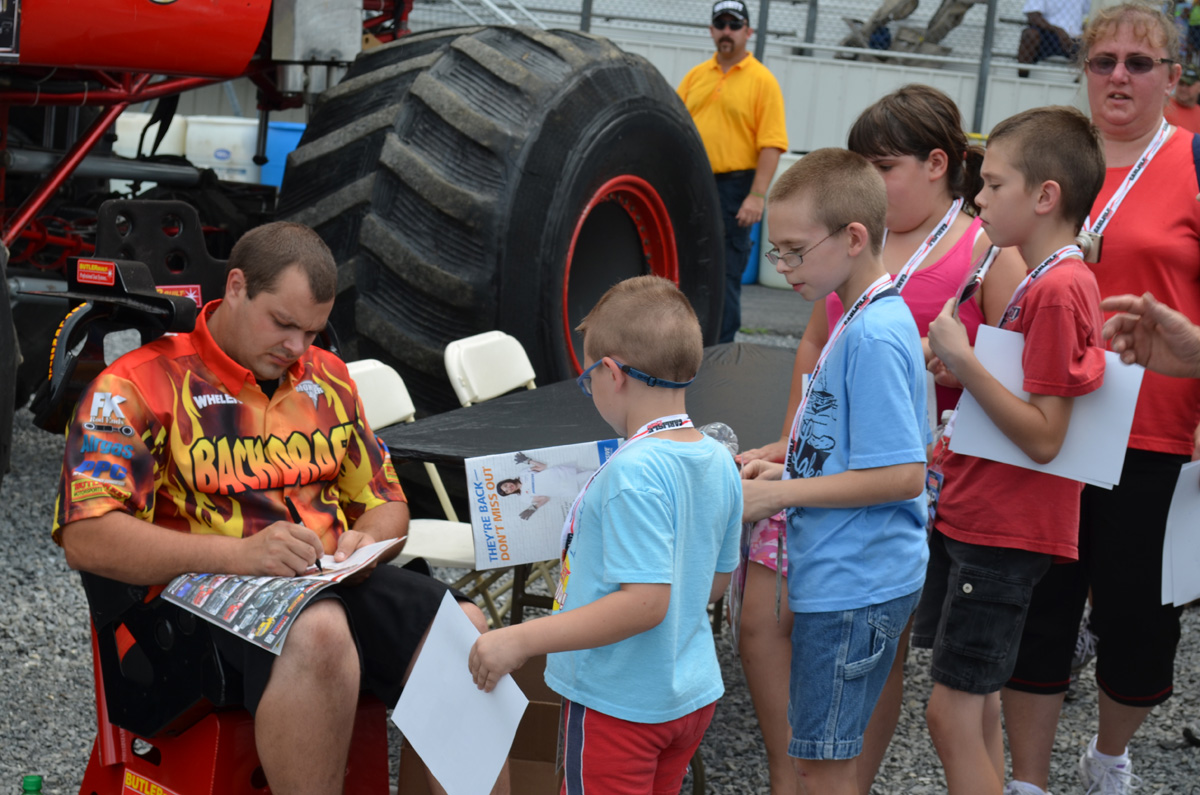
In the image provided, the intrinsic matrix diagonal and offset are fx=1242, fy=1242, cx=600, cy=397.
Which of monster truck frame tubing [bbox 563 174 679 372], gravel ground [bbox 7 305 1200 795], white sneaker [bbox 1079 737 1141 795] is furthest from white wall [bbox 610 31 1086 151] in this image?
white sneaker [bbox 1079 737 1141 795]

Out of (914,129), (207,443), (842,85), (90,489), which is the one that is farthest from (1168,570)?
(842,85)

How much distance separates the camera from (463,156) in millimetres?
3318

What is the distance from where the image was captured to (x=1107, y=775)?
2609mm

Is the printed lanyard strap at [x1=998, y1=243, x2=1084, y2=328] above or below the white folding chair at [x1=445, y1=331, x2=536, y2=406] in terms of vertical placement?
above

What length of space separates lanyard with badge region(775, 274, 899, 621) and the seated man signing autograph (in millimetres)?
531

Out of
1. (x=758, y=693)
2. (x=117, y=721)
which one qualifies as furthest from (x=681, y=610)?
(x=117, y=721)

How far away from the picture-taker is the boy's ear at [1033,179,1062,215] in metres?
2.05

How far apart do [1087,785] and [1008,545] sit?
2.90ft

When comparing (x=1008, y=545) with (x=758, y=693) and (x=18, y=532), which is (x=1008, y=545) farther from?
(x=18, y=532)

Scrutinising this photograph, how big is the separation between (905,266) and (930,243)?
68 millimetres

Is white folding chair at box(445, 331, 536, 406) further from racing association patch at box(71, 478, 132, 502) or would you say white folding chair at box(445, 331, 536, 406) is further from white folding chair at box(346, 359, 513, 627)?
racing association patch at box(71, 478, 132, 502)

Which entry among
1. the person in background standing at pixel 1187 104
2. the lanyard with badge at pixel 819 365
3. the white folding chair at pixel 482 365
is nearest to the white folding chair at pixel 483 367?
the white folding chair at pixel 482 365

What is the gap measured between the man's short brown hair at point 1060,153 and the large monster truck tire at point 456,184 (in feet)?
5.11

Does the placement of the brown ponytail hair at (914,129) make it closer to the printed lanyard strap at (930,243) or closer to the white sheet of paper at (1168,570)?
the printed lanyard strap at (930,243)
